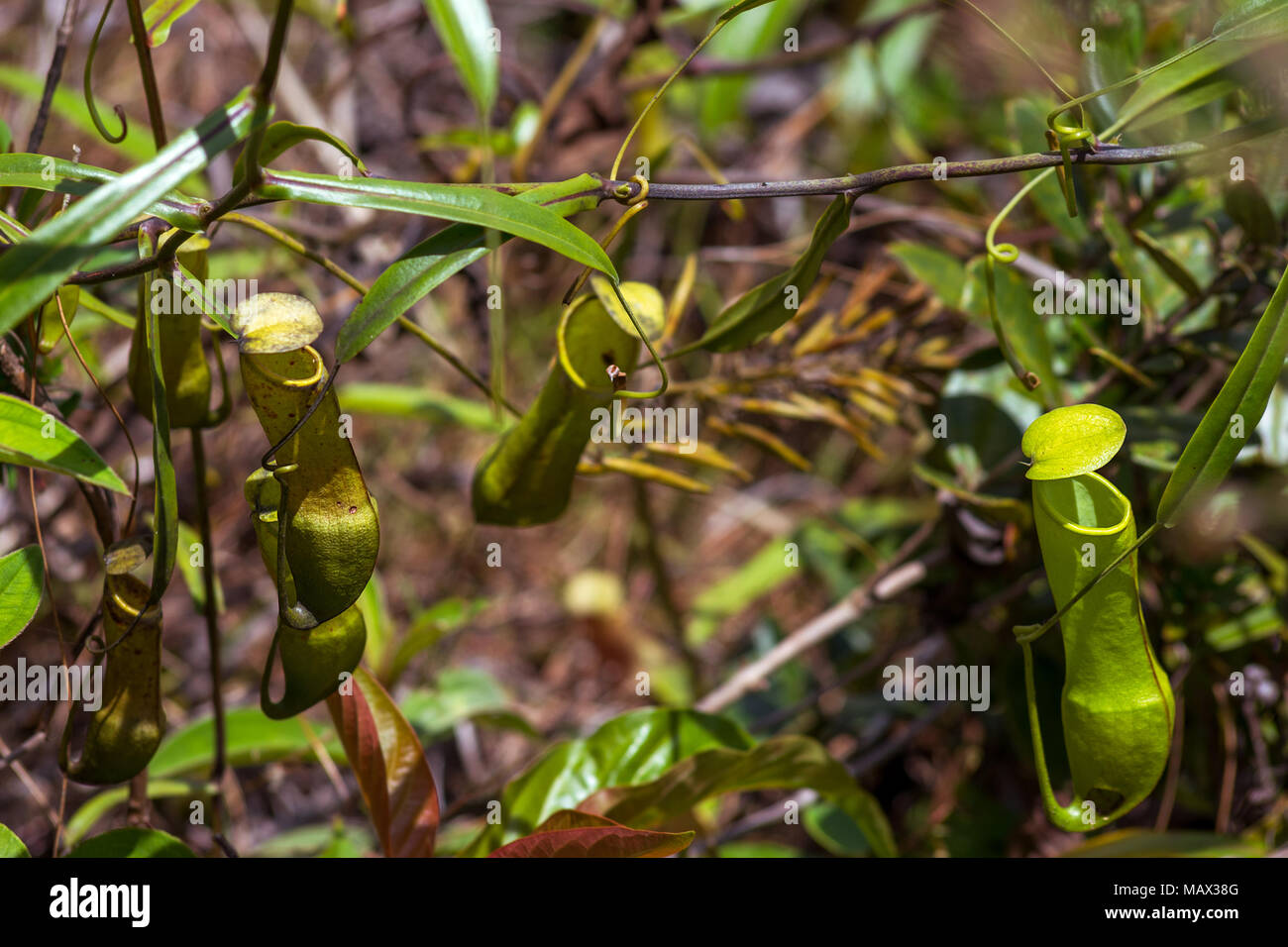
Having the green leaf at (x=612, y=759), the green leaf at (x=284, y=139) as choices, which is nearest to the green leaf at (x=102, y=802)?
the green leaf at (x=612, y=759)

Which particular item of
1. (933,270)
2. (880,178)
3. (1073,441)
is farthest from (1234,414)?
(933,270)

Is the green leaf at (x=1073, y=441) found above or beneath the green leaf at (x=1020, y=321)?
beneath

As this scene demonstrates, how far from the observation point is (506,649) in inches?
70.4

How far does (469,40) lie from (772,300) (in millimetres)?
622

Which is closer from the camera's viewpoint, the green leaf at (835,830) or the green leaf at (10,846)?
the green leaf at (10,846)

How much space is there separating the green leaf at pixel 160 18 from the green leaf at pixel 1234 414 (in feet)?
2.34

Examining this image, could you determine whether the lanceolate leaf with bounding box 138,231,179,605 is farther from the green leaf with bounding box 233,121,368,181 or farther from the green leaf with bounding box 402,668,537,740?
the green leaf with bounding box 402,668,537,740

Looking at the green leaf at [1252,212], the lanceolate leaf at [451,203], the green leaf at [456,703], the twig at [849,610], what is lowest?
the green leaf at [456,703]

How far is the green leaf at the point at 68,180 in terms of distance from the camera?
541mm

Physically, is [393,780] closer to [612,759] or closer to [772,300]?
[612,759]

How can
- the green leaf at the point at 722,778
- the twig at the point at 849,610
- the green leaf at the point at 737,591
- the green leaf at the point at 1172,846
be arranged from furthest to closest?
the green leaf at the point at 737,591 → the twig at the point at 849,610 → the green leaf at the point at 1172,846 → the green leaf at the point at 722,778

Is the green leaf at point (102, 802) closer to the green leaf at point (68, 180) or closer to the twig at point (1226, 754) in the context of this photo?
the green leaf at point (68, 180)

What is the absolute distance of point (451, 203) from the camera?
1.73 ft

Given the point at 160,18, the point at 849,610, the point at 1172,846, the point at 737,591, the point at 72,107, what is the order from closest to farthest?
the point at 160,18
the point at 1172,846
the point at 849,610
the point at 72,107
the point at 737,591
